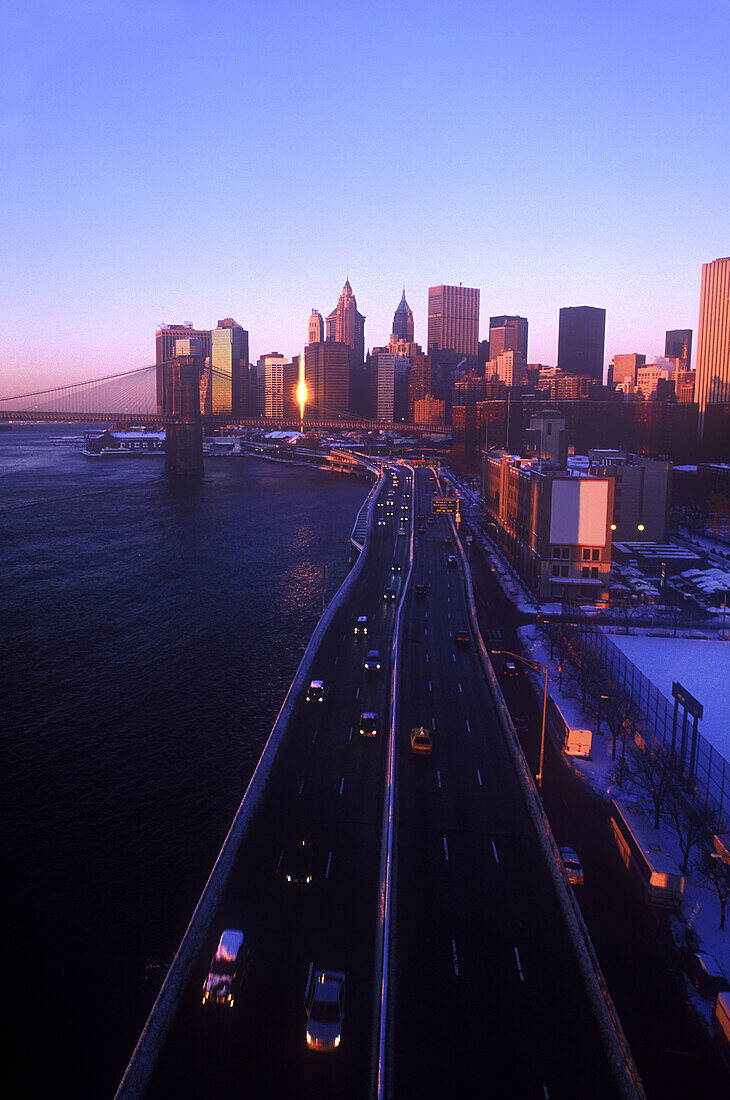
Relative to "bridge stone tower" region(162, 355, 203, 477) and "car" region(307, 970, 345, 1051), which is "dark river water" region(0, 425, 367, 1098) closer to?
"car" region(307, 970, 345, 1051)

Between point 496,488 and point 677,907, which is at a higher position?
point 496,488

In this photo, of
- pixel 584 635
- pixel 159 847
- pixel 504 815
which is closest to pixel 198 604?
pixel 584 635

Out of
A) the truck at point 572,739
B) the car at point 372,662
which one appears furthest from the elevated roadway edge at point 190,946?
the truck at point 572,739

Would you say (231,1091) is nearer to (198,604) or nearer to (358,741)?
(358,741)

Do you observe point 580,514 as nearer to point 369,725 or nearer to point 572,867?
point 369,725

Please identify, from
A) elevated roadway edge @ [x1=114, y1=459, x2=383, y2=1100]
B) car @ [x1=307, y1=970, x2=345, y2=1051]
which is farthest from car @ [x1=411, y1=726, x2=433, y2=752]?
car @ [x1=307, y1=970, x2=345, y2=1051]

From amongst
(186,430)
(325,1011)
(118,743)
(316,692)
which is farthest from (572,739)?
(186,430)

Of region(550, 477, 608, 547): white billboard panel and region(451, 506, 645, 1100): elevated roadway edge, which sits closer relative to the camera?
region(451, 506, 645, 1100): elevated roadway edge
